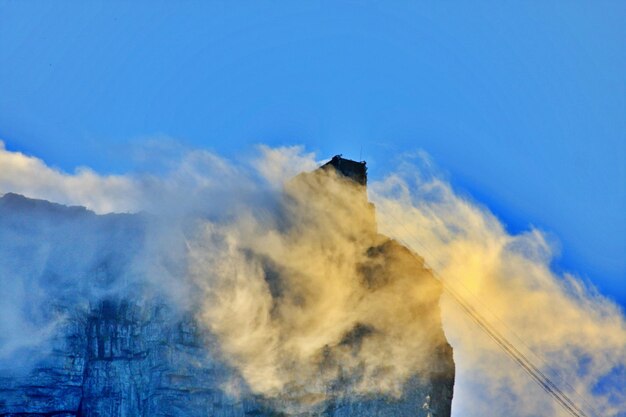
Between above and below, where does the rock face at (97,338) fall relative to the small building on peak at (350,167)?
below

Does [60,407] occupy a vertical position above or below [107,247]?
below

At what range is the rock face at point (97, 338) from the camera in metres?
75.2

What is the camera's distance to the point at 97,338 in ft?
250

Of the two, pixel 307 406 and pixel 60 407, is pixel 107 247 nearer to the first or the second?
pixel 60 407

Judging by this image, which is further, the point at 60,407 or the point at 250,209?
the point at 250,209

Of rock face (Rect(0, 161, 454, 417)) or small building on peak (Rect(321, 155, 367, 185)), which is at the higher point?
small building on peak (Rect(321, 155, 367, 185))

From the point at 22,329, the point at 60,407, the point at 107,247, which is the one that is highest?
the point at 107,247

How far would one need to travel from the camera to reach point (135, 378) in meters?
75.6

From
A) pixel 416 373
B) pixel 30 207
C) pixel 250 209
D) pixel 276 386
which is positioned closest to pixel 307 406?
pixel 276 386

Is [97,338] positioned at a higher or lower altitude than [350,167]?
lower

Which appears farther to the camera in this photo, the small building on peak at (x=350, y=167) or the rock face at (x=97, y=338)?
the small building on peak at (x=350, y=167)

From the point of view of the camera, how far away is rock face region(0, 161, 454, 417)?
247 feet

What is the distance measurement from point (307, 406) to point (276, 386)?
91.3 inches

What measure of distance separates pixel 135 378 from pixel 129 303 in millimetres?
4664
